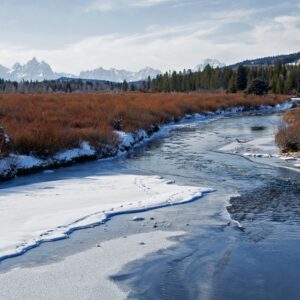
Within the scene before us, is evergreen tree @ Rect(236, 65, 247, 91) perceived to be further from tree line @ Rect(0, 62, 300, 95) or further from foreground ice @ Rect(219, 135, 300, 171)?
foreground ice @ Rect(219, 135, 300, 171)

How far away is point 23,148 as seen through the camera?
63.0 feet

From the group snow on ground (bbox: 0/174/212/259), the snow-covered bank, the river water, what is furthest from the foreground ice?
snow on ground (bbox: 0/174/212/259)

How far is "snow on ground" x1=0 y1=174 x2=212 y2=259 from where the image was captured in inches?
396

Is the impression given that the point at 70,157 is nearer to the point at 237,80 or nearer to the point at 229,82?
the point at 237,80

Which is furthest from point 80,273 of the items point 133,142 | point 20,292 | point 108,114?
point 108,114

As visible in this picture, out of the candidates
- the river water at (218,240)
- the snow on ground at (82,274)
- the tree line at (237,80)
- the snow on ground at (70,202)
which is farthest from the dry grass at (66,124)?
the tree line at (237,80)

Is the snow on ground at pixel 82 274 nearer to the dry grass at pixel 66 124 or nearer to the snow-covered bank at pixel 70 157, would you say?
the snow-covered bank at pixel 70 157

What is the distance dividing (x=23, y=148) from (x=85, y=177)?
3.51m

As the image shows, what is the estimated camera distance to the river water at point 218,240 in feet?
24.9

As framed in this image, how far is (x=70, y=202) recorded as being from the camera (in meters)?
13.0

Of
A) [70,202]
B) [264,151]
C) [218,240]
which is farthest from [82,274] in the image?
[264,151]

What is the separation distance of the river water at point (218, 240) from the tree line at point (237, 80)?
67955 mm

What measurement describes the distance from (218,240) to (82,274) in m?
3.26

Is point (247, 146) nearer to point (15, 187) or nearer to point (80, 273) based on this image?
point (15, 187)
